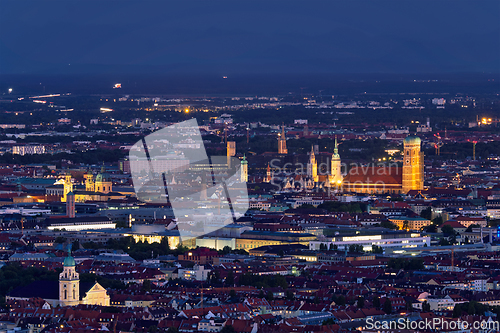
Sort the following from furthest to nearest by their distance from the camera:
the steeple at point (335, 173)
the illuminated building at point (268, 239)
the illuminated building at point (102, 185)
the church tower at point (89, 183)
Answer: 1. the steeple at point (335, 173)
2. the church tower at point (89, 183)
3. the illuminated building at point (102, 185)
4. the illuminated building at point (268, 239)

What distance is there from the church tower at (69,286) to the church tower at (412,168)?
39.5 m

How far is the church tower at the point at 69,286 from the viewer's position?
108ft

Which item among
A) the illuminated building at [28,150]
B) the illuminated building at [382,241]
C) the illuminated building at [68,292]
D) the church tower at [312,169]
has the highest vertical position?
the illuminated building at [68,292]

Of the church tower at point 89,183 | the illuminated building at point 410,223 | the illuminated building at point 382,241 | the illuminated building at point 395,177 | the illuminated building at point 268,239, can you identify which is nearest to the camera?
the illuminated building at point 382,241

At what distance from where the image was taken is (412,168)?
7194cm

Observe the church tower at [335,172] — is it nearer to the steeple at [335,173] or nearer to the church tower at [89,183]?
the steeple at [335,173]

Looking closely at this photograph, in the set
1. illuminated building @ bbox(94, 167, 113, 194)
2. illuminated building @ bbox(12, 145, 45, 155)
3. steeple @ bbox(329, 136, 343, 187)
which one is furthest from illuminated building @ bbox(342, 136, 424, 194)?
illuminated building @ bbox(12, 145, 45, 155)

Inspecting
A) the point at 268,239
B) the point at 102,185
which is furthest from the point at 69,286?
the point at 102,185

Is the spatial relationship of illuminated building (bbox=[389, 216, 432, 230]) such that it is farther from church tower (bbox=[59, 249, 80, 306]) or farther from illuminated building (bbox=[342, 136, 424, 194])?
church tower (bbox=[59, 249, 80, 306])

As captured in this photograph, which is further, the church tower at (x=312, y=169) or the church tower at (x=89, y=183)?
the church tower at (x=312, y=169)

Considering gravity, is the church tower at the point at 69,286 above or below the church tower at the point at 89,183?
above

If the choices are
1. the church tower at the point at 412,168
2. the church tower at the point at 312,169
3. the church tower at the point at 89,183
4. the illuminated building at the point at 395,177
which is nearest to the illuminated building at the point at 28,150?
the church tower at the point at 312,169

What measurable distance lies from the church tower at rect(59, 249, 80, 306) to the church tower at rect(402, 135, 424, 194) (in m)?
A: 39.5

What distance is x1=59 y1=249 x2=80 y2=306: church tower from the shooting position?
108ft
